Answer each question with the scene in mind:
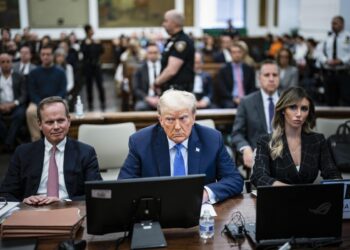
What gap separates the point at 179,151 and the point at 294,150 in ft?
2.69

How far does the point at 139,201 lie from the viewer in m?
1.99

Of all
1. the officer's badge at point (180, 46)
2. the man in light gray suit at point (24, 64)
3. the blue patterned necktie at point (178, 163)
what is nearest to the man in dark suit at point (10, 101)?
the man in light gray suit at point (24, 64)

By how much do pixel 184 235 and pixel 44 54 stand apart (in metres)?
4.85

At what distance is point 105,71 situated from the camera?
1562cm

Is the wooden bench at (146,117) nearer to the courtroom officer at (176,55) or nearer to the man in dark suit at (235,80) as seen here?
the courtroom officer at (176,55)

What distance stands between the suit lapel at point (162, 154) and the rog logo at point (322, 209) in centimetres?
90

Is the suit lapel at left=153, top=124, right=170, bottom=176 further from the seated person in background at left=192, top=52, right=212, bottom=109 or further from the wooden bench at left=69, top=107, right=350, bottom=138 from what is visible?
the seated person in background at left=192, top=52, right=212, bottom=109

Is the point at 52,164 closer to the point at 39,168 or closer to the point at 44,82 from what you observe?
the point at 39,168

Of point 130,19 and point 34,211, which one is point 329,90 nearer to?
point 34,211

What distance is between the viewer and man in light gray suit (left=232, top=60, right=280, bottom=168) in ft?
13.6

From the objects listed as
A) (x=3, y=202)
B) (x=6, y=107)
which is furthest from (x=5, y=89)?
(x=3, y=202)

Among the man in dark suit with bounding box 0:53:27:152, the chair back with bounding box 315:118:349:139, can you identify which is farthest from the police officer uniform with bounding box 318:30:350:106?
the man in dark suit with bounding box 0:53:27:152

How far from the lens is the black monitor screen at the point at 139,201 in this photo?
6.37 feet

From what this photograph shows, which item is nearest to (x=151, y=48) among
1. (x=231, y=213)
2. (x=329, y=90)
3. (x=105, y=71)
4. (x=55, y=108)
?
(x=329, y=90)
